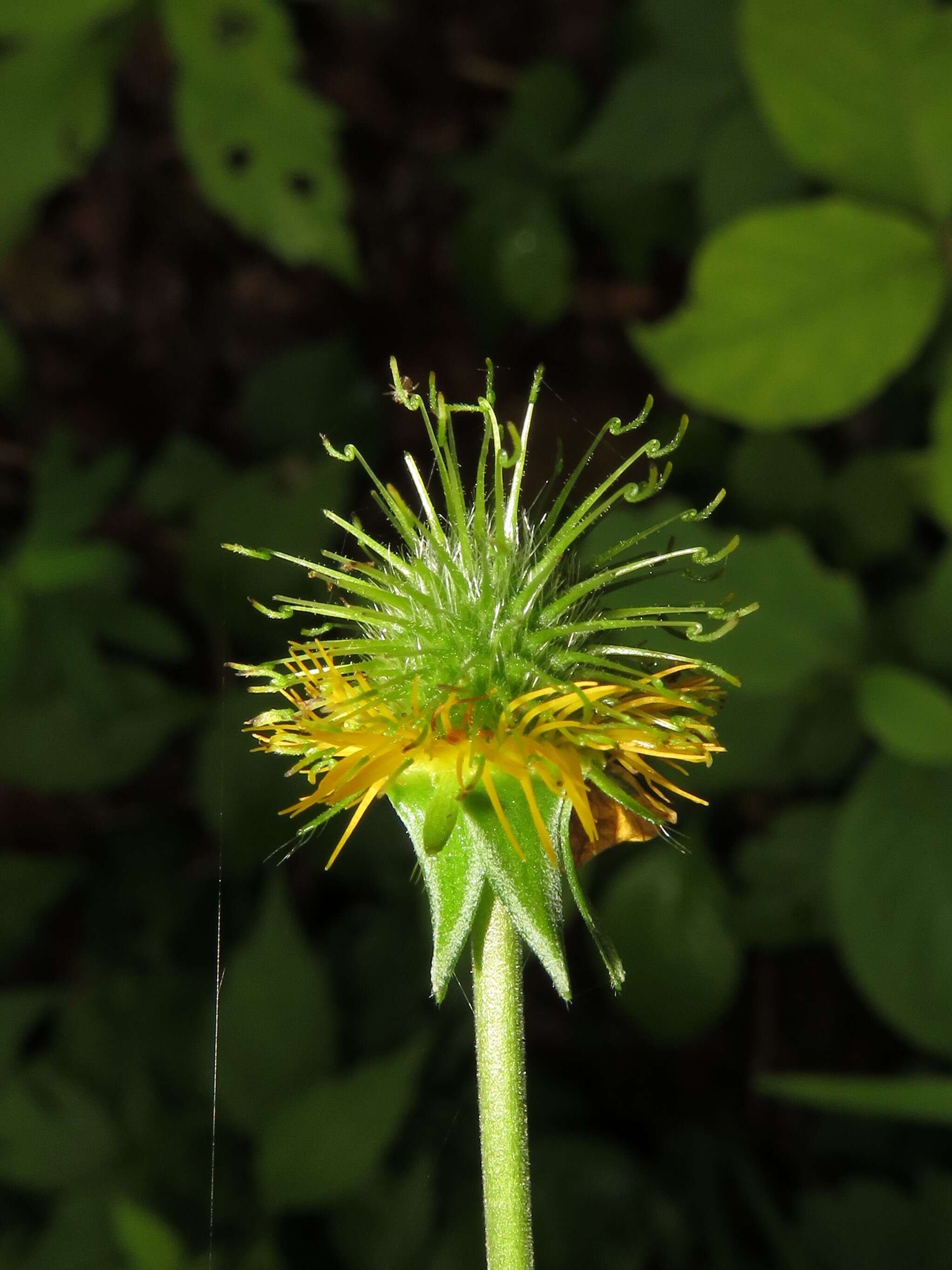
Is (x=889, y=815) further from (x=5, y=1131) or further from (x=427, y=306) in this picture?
(x=427, y=306)

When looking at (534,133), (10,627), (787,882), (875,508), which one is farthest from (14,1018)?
(534,133)

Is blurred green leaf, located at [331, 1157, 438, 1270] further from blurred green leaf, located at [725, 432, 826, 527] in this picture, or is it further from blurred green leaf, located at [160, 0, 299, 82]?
blurred green leaf, located at [160, 0, 299, 82]

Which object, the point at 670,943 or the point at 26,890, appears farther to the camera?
the point at 26,890

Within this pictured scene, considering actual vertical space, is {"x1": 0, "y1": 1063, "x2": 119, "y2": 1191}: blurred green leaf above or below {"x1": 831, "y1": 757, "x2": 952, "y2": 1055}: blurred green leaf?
below

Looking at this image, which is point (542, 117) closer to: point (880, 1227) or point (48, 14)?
point (48, 14)

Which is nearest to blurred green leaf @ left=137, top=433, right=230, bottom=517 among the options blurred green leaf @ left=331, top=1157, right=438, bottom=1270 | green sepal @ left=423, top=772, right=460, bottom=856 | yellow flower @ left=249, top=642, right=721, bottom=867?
blurred green leaf @ left=331, top=1157, right=438, bottom=1270

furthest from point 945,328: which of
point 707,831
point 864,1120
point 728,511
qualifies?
point 864,1120
